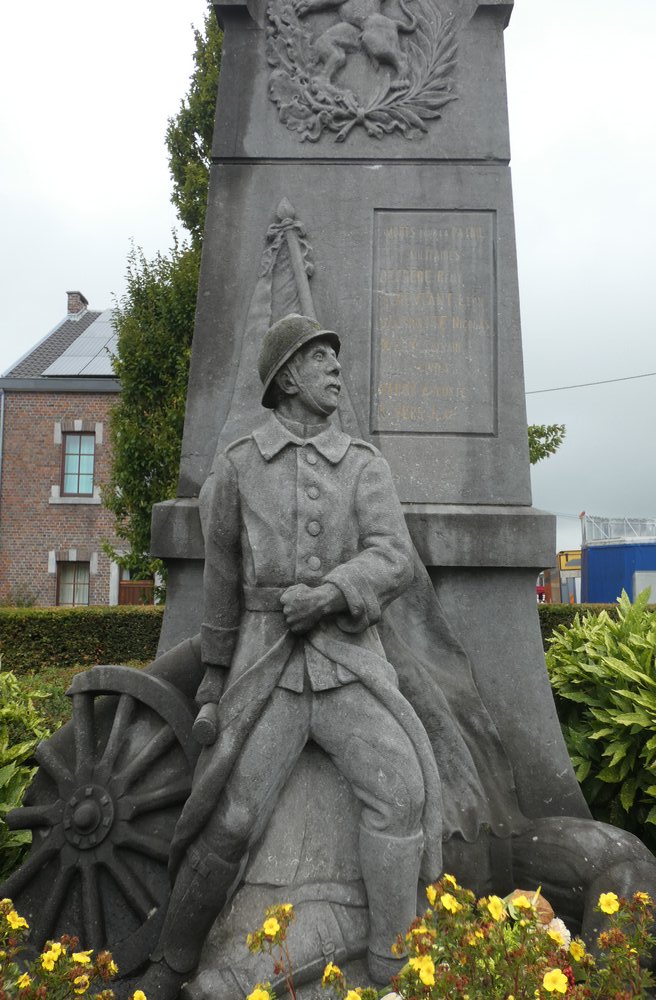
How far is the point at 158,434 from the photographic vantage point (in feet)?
47.6

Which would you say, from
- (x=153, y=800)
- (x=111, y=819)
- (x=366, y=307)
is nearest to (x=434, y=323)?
(x=366, y=307)

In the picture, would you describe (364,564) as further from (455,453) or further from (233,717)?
(455,453)

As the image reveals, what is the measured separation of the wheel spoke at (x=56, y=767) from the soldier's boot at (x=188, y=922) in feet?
2.33

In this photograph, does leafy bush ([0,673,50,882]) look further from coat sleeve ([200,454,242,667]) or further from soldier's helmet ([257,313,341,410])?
soldier's helmet ([257,313,341,410])

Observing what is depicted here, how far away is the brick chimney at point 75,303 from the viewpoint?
93.5ft

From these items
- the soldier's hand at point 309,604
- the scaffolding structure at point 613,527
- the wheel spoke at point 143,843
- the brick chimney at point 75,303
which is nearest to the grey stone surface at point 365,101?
the soldier's hand at point 309,604

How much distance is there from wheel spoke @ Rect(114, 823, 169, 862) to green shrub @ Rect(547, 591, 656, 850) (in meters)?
2.48

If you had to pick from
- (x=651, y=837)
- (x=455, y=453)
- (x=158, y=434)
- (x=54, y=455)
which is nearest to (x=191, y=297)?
(x=158, y=434)

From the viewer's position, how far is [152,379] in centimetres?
1498

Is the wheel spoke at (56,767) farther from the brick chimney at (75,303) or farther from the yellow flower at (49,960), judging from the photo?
the brick chimney at (75,303)

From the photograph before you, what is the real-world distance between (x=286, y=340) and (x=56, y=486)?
2123 centimetres

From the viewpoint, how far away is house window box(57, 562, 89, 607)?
2323 cm

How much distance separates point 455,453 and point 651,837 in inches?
93.3

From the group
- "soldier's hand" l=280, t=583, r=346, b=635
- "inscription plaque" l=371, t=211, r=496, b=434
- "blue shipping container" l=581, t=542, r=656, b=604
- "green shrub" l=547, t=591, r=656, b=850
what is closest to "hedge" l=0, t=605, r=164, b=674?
"green shrub" l=547, t=591, r=656, b=850
